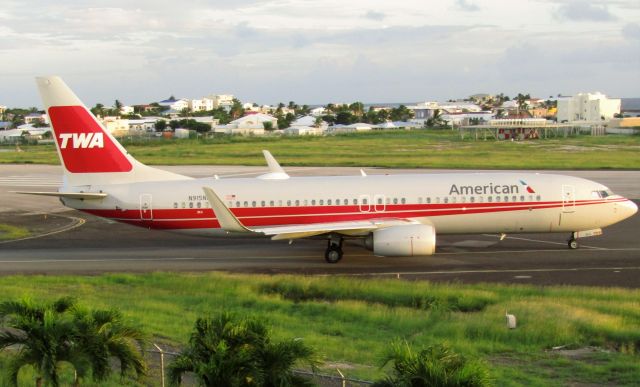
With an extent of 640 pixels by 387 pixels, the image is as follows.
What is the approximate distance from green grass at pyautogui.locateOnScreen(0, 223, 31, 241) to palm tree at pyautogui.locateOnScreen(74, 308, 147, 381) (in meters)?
31.0

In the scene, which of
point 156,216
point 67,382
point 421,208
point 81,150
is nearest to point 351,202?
point 421,208

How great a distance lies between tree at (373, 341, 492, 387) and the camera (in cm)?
1114

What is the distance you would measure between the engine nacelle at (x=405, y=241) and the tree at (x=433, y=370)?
806 inches

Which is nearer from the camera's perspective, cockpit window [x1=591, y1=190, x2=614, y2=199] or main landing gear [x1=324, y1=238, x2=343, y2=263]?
main landing gear [x1=324, y1=238, x2=343, y2=263]

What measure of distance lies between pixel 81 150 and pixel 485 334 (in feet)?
67.3

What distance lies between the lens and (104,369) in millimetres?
14023

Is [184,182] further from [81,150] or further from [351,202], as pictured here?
[351,202]

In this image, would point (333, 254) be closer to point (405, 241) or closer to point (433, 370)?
point (405, 241)

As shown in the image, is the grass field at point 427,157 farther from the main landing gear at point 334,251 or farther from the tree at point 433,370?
the tree at point 433,370

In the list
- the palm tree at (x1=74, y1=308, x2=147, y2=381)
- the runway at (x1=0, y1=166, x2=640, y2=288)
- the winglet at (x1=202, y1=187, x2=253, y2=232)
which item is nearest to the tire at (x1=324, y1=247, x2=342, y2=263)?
the runway at (x1=0, y1=166, x2=640, y2=288)

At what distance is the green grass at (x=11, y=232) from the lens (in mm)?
43156

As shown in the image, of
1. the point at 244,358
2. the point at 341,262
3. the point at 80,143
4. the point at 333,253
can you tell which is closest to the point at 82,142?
the point at 80,143

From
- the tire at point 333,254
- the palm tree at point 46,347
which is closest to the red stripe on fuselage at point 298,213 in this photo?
the tire at point 333,254

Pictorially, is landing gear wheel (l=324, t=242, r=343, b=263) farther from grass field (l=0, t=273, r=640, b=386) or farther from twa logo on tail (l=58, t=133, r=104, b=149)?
twa logo on tail (l=58, t=133, r=104, b=149)
